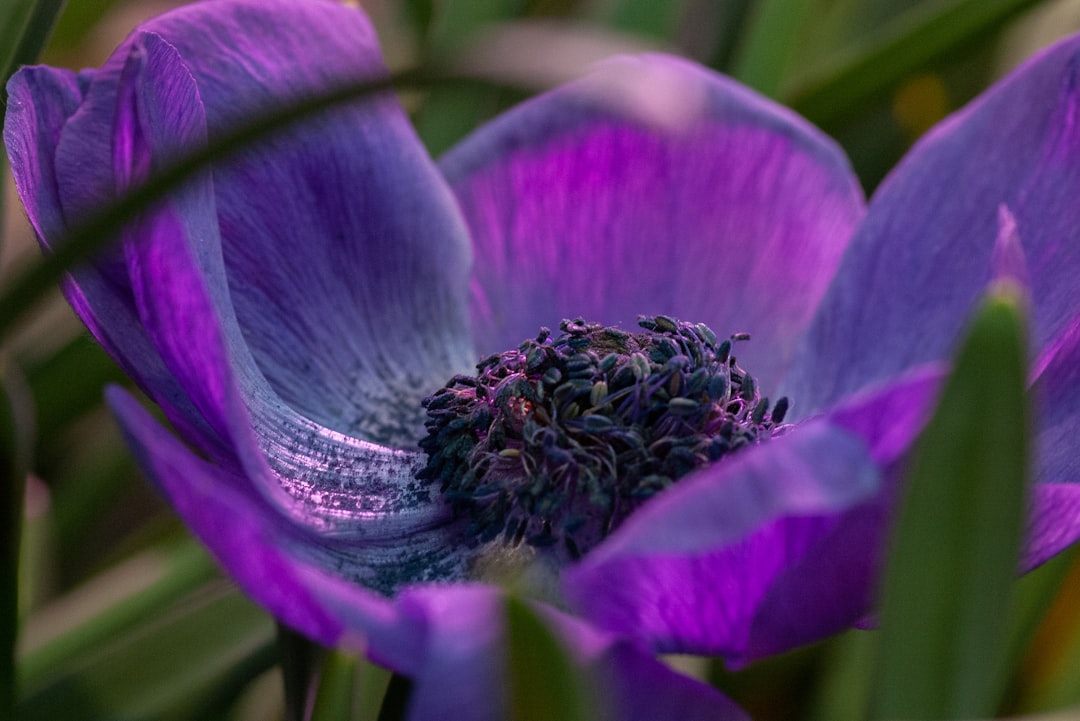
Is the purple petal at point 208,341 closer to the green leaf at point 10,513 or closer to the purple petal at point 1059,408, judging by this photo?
the green leaf at point 10,513

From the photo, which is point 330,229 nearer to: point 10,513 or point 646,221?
point 646,221

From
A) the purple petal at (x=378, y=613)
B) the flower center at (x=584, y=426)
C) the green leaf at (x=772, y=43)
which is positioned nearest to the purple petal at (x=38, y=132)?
the purple petal at (x=378, y=613)

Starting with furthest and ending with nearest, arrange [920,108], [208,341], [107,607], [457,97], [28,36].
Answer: [920,108], [457,97], [107,607], [28,36], [208,341]

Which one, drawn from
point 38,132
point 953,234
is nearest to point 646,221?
point 953,234

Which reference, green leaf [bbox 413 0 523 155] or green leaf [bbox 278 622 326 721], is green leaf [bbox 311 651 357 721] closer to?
green leaf [bbox 278 622 326 721]

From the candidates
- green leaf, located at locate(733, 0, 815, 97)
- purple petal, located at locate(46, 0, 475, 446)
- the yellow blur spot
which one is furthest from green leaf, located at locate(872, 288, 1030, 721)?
the yellow blur spot

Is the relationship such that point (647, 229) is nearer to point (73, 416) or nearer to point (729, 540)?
point (73, 416)

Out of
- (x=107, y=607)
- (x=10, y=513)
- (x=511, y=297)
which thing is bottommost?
(x=107, y=607)

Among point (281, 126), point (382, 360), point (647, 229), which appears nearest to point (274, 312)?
point (382, 360)
